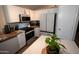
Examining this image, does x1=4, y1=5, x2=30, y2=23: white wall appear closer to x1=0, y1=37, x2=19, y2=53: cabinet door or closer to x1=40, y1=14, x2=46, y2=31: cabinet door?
x1=0, y1=37, x2=19, y2=53: cabinet door

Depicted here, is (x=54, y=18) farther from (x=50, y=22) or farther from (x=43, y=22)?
(x=43, y=22)

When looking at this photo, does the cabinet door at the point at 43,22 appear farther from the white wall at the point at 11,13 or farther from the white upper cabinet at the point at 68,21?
the white wall at the point at 11,13

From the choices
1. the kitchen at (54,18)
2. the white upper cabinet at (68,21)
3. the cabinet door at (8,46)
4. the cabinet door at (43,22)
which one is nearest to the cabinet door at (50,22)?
the kitchen at (54,18)

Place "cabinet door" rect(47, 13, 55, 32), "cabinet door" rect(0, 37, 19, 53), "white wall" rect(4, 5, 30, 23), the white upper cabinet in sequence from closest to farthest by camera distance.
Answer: "cabinet door" rect(0, 37, 19, 53)
"white wall" rect(4, 5, 30, 23)
the white upper cabinet
"cabinet door" rect(47, 13, 55, 32)

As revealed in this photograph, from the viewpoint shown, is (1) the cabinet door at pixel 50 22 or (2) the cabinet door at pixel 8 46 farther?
(1) the cabinet door at pixel 50 22


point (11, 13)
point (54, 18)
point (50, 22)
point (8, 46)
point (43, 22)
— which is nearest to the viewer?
point (8, 46)

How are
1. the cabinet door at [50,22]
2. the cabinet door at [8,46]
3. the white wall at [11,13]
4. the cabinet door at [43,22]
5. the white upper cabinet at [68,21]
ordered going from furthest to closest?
1. the cabinet door at [43,22]
2. the cabinet door at [50,22]
3. the white upper cabinet at [68,21]
4. the white wall at [11,13]
5. the cabinet door at [8,46]

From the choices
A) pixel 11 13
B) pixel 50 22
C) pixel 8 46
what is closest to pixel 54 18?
pixel 50 22

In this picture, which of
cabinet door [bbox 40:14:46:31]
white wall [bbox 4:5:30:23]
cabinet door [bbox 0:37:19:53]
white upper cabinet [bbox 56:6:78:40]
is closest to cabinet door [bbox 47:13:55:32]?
cabinet door [bbox 40:14:46:31]

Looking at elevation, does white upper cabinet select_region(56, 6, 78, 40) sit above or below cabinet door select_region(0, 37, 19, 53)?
above

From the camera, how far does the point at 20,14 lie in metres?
2.76
